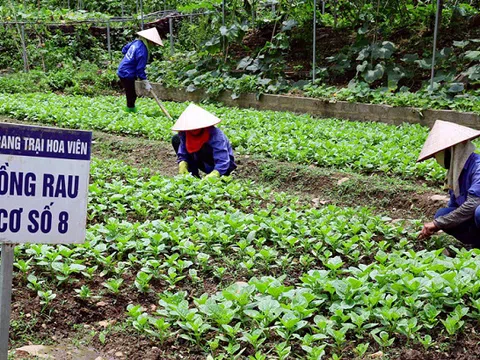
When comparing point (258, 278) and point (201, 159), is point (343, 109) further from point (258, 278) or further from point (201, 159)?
point (258, 278)

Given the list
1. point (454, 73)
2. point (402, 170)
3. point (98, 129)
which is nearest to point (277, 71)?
point (454, 73)

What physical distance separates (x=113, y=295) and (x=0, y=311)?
133 centimetres

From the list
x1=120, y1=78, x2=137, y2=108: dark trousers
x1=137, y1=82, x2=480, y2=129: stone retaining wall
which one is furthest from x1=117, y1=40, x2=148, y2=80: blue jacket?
x1=137, y1=82, x2=480, y2=129: stone retaining wall

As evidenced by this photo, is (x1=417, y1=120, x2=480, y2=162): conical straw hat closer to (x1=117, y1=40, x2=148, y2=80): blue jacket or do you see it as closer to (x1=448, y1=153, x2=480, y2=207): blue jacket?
(x1=448, y1=153, x2=480, y2=207): blue jacket

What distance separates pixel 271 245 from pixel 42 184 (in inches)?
98.0

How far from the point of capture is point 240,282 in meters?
4.17

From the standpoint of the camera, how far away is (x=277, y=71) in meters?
14.1

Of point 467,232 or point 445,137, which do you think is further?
point 467,232

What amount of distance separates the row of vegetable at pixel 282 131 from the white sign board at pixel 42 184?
5414 mm

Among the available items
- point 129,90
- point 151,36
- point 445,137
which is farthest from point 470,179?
point 151,36

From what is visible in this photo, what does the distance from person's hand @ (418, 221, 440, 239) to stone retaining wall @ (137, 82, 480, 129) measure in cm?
571

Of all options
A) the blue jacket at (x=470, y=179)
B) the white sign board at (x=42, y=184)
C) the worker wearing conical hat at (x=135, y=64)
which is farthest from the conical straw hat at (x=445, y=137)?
the worker wearing conical hat at (x=135, y=64)

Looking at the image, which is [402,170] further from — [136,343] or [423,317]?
[136,343]

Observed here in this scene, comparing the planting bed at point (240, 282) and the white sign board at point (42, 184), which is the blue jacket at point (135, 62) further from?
the white sign board at point (42, 184)
